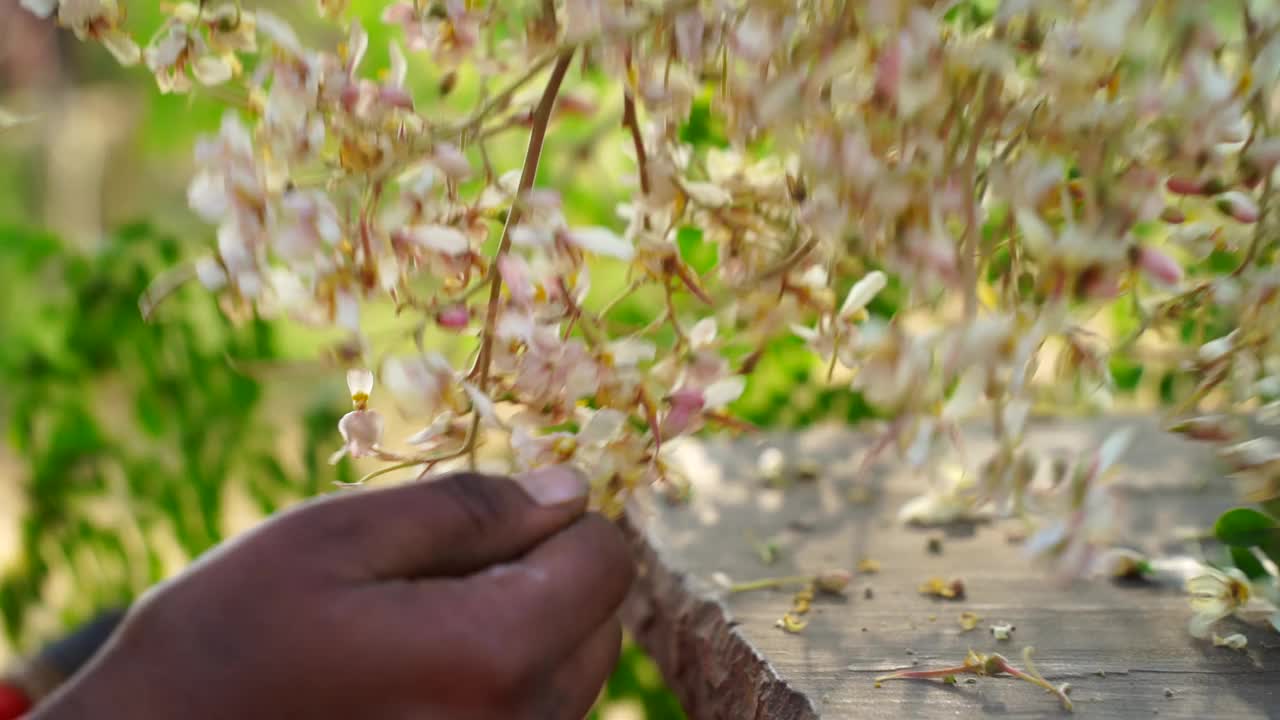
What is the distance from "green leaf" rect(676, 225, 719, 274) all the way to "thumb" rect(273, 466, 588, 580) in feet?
1.49

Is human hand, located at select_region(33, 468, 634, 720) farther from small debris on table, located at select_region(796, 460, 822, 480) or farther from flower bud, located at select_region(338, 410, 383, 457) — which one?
small debris on table, located at select_region(796, 460, 822, 480)

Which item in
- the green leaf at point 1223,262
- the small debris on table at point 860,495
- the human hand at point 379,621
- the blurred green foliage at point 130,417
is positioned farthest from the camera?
the blurred green foliage at point 130,417

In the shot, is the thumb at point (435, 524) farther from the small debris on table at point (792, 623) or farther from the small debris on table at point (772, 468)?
the small debris on table at point (772, 468)

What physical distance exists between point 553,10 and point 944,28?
15 cm

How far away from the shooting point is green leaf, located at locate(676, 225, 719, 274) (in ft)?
2.84

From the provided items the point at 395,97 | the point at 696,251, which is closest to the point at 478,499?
the point at 395,97

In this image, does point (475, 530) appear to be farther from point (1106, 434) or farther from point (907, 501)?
point (1106, 434)

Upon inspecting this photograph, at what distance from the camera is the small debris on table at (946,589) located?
557 mm

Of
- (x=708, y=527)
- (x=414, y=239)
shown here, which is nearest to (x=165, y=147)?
(x=708, y=527)

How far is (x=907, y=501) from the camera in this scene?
0.72m

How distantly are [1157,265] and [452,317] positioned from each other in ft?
0.77

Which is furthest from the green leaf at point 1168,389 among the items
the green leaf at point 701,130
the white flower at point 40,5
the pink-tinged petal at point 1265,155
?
the white flower at point 40,5

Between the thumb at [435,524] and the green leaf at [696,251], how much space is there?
46cm

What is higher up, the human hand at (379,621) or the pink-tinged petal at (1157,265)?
the pink-tinged petal at (1157,265)
